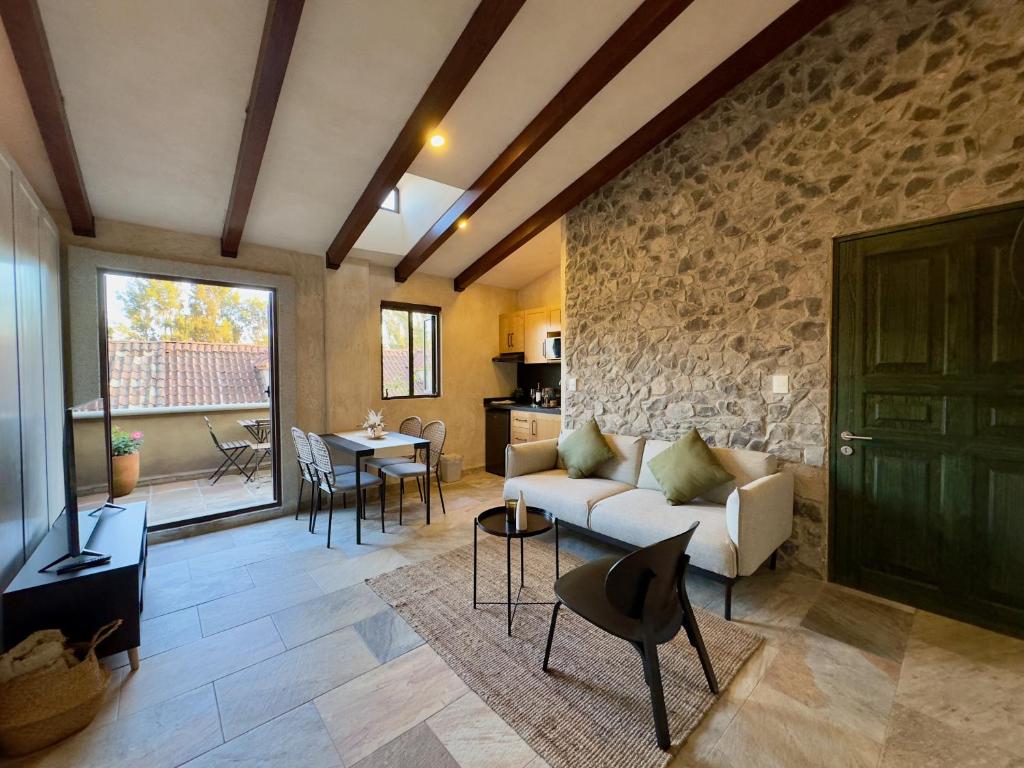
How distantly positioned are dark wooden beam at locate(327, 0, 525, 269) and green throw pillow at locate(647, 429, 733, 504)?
2.85 meters

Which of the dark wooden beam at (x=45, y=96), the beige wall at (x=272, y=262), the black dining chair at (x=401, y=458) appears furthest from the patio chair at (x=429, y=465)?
the dark wooden beam at (x=45, y=96)

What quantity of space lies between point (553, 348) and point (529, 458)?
191cm

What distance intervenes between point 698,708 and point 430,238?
14.3 ft

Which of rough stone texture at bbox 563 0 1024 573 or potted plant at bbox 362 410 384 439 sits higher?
rough stone texture at bbox 563 0 1024 573

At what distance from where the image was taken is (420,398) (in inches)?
225

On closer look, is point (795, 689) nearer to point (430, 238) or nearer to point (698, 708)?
point (698, 708)

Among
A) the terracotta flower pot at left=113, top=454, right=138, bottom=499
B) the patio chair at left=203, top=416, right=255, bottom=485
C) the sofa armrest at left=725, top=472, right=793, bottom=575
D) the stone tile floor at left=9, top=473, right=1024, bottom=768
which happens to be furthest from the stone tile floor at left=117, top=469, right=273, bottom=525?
the sofa armrest at left=725, top=472, right=793, bottom=575

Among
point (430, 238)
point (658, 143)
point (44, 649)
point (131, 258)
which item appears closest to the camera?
point (44, 649)

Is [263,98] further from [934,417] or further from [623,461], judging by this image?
[934,417]

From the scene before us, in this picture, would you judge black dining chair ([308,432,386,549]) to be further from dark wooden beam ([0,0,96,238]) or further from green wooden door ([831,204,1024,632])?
green wooden door ([831,204,1024,632])

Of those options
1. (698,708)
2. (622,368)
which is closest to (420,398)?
(622,368)

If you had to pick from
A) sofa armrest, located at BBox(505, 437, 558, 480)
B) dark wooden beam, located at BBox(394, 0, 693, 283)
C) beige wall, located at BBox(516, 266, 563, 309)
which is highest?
dark wooden beam, located at BBox(394, 0, 693, 283)

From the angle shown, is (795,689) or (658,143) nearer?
(795,689)

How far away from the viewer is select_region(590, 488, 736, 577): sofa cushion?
2.50 meters
